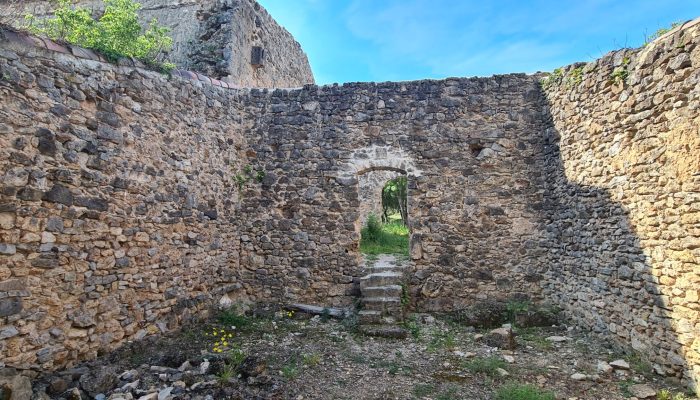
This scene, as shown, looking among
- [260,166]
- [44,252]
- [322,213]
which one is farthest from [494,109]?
[44,252]

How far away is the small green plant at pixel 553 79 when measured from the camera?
6141mm

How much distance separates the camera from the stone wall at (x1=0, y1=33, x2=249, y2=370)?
3.82 m

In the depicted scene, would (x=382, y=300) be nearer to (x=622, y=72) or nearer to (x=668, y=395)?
(x=668, y=395)

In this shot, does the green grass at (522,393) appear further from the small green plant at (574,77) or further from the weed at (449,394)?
the small green plant at (574,77)

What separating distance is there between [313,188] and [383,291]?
2.04 meters

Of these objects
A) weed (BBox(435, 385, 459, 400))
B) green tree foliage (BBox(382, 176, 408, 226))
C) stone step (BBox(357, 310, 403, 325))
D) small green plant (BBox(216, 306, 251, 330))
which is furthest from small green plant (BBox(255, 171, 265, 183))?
green tree foliage (BBox(382, 176, 408, 226))

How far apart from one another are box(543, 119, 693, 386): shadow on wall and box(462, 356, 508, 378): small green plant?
146 centimetres

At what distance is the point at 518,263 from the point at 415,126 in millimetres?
2735

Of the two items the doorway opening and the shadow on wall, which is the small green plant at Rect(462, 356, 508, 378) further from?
the doorway opening

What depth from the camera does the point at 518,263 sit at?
6445mm

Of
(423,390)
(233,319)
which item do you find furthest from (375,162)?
(423,390)

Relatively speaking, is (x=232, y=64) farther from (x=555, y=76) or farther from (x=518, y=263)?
(x=518, y=263)

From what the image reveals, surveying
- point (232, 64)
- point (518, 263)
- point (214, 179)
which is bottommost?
point (518, 263)

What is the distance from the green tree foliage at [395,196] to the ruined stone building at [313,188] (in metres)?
8.70
